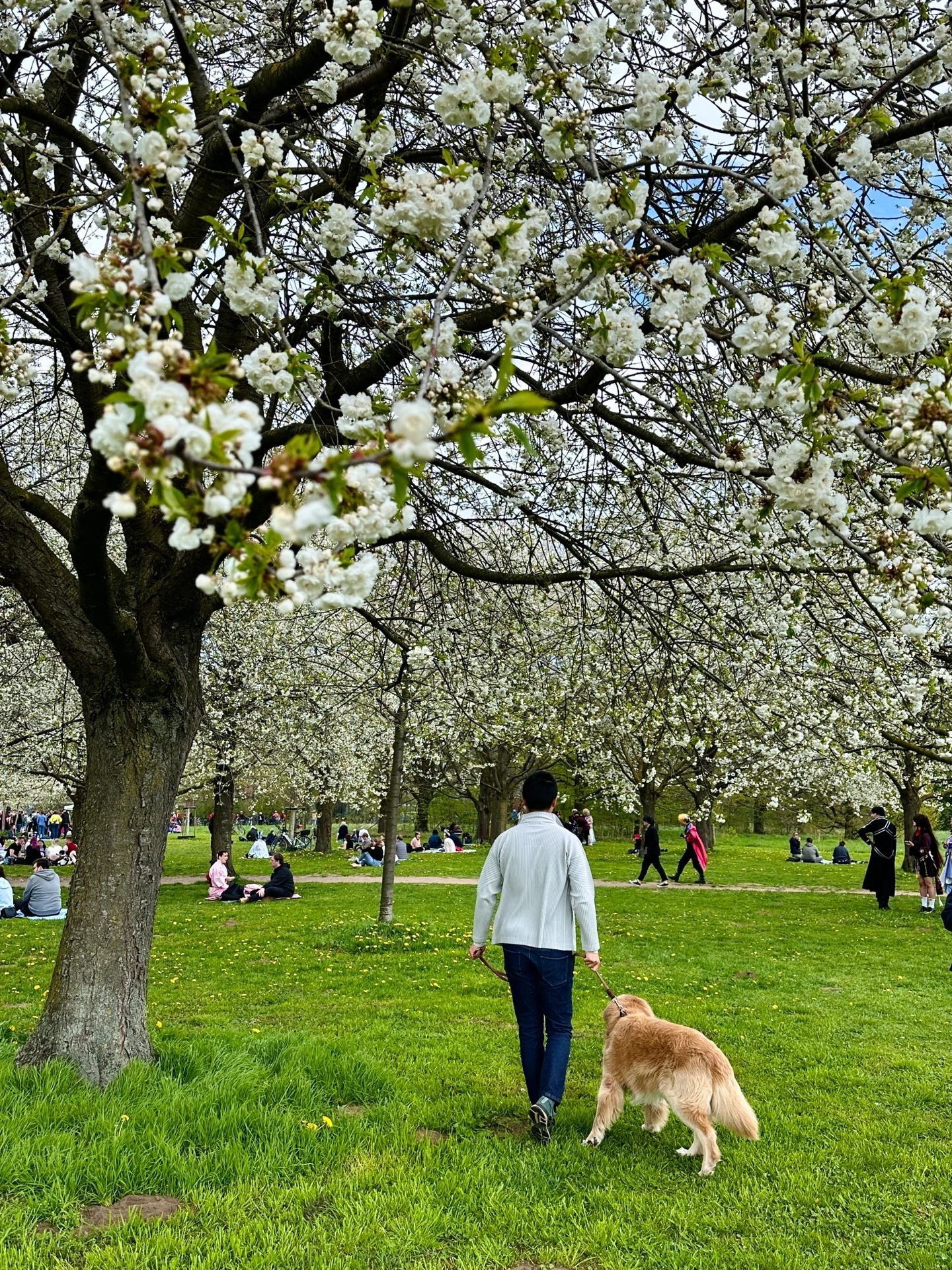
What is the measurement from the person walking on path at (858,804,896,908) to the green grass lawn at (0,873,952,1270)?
23.7ft

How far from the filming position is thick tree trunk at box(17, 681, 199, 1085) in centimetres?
479

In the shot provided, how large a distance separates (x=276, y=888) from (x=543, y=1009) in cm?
1249

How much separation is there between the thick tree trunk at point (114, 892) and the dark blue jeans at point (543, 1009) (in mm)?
2093

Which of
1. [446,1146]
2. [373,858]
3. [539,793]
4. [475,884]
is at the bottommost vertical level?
[373,858]

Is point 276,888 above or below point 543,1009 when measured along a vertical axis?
below

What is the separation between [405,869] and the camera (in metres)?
23.1

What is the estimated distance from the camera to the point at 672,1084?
4.34m

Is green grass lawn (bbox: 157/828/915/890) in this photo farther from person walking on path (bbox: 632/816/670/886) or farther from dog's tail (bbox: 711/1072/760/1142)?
dog's tail (bbox: 711/1072/760/1142)

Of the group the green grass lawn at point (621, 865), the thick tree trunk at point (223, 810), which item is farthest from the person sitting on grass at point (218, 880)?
the green grass lawn at point (621, 865)

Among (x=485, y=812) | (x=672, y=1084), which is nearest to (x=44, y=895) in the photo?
(x=672, y=1084)

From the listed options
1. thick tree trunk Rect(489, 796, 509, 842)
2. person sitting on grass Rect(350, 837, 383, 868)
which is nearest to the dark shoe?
person sitting on grass Rect(350, 837, 383, 868)

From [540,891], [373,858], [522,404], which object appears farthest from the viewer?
[373,858]

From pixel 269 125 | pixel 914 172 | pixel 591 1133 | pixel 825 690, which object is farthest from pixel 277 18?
pixel 591 1133

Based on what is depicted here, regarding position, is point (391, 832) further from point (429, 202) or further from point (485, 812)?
point (485, 812)
